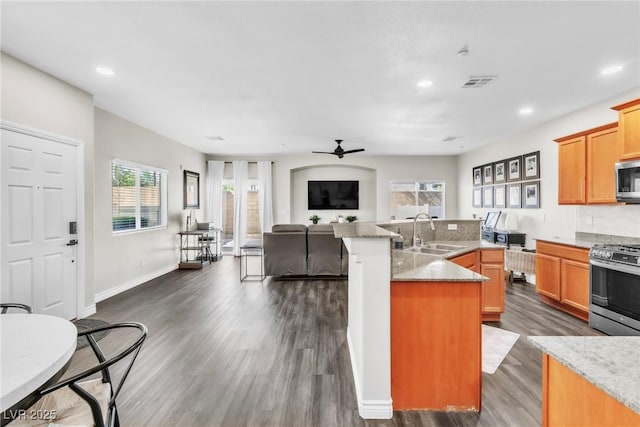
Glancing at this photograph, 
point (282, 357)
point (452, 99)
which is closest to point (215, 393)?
point (282, 357)

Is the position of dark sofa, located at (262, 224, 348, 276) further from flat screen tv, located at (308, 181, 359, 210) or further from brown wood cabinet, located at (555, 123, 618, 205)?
brown wood cabinet, located at (555, 123, 618, 205)

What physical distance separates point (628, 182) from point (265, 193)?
681 centimetres

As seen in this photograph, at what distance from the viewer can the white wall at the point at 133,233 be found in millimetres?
4266

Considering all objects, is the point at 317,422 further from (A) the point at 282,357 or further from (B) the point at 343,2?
(B) the point at 343,2

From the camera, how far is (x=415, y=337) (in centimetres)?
192

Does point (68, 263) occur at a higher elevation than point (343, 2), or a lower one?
lower

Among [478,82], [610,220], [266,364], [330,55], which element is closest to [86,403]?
[266,364]

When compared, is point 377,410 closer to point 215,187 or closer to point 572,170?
point 572,170

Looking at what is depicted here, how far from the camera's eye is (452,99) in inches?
151

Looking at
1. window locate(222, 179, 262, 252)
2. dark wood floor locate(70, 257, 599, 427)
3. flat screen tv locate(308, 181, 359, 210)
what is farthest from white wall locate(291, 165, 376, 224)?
dark wood floor locate(70, 257, 599, 427)

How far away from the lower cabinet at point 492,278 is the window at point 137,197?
16.5 feet

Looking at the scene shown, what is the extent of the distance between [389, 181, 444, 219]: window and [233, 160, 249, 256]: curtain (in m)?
3.97

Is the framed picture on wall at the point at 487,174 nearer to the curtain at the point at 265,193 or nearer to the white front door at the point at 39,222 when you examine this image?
the curtain at the point at 265,193

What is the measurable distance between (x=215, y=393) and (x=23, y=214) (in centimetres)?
258
